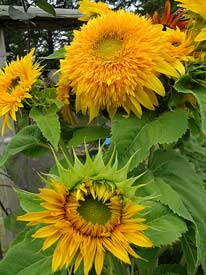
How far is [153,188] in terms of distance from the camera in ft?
1.72

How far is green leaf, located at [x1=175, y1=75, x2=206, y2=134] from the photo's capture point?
49cm

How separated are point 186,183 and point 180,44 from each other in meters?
0.14

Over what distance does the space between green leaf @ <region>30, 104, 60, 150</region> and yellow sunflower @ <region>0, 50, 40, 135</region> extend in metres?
0.02

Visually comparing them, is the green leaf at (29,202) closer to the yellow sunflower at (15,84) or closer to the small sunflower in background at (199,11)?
the yellow sunflower at (15,84)

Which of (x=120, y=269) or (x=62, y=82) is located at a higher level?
(x=62, y=82)

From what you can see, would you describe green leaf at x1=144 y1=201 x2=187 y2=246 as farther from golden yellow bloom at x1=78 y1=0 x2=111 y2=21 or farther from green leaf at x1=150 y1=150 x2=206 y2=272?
golden yellow bloom at x1=78 y1=0 x2=111 y2=21

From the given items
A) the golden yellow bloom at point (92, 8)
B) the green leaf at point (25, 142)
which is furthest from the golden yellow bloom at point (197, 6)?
the green leaf at point (25, 142)

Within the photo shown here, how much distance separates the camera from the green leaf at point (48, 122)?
54 cm

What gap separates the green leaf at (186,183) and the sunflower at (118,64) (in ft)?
0.23

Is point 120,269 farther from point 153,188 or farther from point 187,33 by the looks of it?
point 187,33

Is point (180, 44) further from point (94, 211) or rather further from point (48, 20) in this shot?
point (48, 20)

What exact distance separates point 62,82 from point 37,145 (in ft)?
0.35

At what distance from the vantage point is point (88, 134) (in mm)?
577

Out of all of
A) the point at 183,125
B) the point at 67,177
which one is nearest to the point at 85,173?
the point at 67,177
